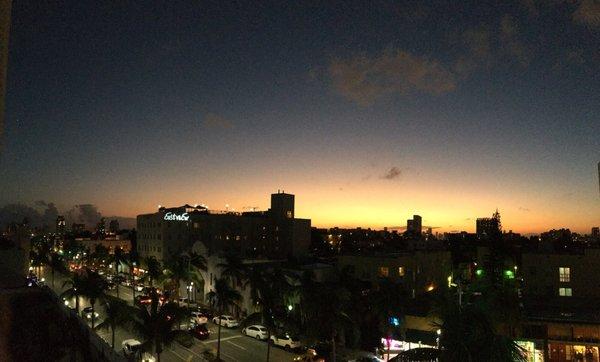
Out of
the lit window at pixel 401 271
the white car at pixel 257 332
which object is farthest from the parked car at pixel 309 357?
the lit window at pixel 401 271

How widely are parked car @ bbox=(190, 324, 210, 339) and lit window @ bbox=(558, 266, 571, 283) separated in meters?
31.5

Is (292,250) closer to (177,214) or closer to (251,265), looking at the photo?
(177,214)

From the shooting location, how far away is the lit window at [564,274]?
38.8 meters

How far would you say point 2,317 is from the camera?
2.63m

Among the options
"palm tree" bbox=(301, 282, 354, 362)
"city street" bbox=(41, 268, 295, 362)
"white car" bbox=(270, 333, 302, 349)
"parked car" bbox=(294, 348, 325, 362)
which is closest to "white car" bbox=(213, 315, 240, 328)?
"city street" bbox=(41, 268, 295, 362)

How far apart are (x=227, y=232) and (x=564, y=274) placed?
55676 mm

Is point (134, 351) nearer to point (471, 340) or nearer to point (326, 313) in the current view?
point (326, 313)

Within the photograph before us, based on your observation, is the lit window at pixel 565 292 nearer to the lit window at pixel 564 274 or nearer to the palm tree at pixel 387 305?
the lit window at pixel 564 274

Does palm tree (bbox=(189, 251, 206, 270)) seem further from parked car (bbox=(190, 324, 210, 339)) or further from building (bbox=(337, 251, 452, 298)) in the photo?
building (bbox=(337, 251, 452, 298))

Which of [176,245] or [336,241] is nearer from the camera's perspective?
[176,245]

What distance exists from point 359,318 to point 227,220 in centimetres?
5153

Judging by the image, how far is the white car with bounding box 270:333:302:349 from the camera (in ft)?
114

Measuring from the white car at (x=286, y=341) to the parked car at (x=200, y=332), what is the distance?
6169mm

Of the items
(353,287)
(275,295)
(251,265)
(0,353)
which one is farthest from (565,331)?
(0,353)
